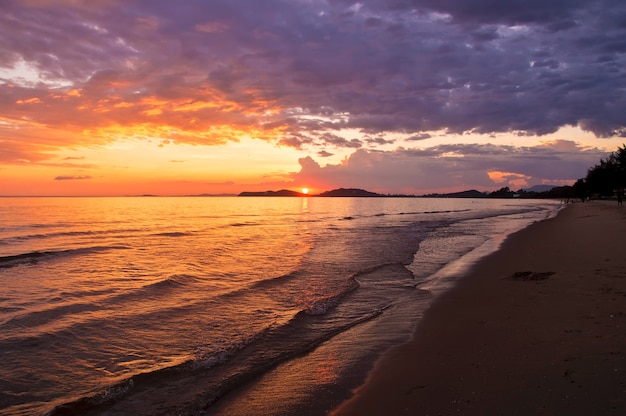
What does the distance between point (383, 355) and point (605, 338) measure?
3.65m

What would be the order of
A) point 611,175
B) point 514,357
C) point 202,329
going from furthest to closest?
point 611,175 → point 202,329 → point 514,357

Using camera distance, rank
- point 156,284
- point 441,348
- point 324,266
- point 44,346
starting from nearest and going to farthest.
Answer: point 441,348
point 44,346
point 156,284
point 324,266

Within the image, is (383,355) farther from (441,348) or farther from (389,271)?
(389,271)

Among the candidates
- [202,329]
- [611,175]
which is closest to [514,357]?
[202,329]

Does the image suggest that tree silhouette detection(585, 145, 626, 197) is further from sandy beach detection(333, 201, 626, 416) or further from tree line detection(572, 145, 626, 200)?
sandy beach detection(333, 201, 626, 416)

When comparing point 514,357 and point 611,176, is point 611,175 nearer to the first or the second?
point 611,176

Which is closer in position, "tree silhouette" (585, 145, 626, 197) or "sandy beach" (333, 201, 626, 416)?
"sandy beach" (333, 201, 626, 416)

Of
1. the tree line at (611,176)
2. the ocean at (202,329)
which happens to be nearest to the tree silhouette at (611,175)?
the tree line at (611,176)

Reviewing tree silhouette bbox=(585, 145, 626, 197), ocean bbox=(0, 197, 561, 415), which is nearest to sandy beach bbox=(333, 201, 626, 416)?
ocean bbox=(0, 197, 561, 415)

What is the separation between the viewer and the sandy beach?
199 inches

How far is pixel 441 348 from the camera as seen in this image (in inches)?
297

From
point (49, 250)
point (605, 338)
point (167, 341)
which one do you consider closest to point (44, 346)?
point (167, 341)

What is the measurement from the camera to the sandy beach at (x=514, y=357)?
5.04 metres

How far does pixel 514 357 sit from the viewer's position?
255 inches
